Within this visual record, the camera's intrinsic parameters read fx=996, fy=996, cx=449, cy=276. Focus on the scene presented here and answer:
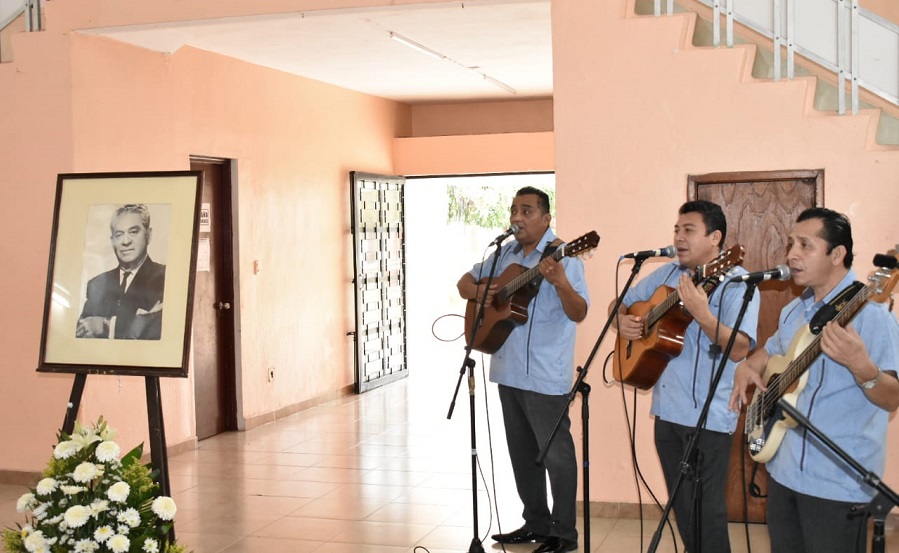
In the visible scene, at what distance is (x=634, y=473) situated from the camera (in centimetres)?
530

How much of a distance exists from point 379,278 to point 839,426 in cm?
805

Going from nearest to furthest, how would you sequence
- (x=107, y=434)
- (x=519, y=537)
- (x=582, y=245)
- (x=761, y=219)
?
1. (x=107, y=434)
2. (x=582, y=245)
3. (x=519, y=537)
4. (x=761, y=219)

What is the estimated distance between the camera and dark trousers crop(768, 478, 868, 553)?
2713 mm

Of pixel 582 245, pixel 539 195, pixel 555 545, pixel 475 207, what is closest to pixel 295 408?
pixel 555 545

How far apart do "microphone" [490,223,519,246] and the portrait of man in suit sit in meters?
1.43

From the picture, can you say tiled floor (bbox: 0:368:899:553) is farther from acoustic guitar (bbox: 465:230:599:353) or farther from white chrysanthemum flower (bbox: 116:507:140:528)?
white chrysanthemum flower (bbox: 116:507:140:528)

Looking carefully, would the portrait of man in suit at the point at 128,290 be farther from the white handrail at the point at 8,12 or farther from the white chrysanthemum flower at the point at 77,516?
the white handrail at the point at 8,12

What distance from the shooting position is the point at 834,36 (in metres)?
4.97

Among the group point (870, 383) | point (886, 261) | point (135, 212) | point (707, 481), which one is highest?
point (135, 212)

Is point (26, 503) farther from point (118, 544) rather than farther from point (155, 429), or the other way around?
point (155, 429)

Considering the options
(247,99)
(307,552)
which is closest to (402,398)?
(247,99)

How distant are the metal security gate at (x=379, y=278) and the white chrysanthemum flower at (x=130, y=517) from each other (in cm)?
685

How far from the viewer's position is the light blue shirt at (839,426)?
2.70 m

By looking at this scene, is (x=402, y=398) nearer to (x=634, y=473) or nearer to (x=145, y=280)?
(x=634, y=473)
